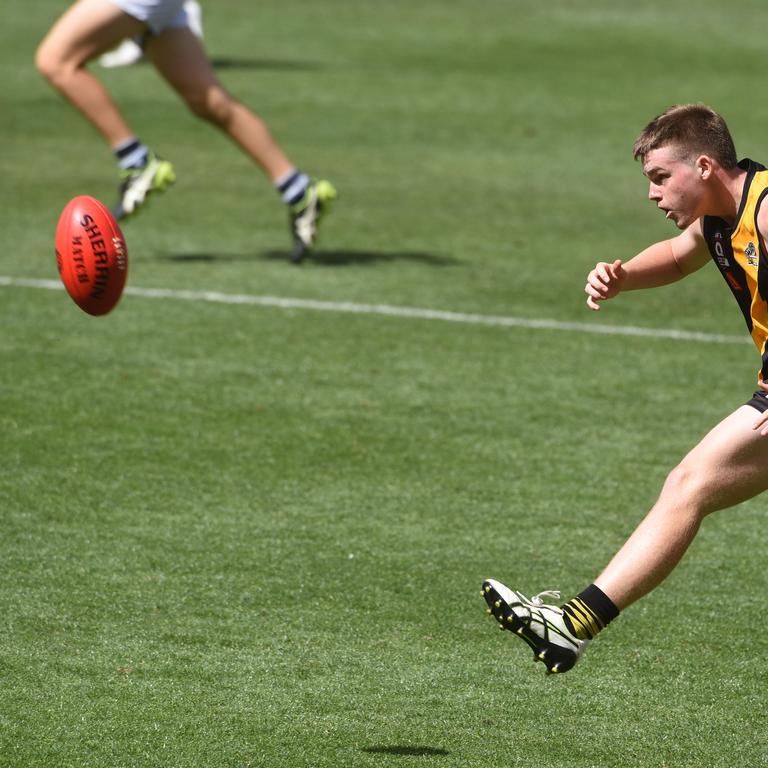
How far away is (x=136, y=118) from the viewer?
1633 cm

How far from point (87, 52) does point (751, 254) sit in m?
6.70

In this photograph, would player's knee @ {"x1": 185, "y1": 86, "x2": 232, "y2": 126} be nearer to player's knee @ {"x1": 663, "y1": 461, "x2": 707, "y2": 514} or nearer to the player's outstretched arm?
the player's outstretched arm

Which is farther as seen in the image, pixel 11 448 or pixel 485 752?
pixel 11 448

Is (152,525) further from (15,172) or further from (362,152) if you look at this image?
(362,152)

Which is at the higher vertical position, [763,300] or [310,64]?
[763,300]

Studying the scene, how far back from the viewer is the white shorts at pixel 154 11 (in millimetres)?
10281

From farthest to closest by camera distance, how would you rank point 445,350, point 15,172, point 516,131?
point 516,131
point 15,172
point 445,350

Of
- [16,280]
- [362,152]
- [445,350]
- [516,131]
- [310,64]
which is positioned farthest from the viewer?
[310,64]

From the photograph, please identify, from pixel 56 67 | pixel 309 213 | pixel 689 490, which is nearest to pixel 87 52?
pixel 56 67

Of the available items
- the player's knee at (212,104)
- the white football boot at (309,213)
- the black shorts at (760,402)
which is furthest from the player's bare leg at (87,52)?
the black shorts at (760,402)

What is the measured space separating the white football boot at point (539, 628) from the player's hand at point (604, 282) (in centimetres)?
100

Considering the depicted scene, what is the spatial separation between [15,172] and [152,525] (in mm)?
7704

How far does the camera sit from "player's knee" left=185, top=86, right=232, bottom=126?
10641 millimetres

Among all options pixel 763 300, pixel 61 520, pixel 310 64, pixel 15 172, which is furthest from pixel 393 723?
pixel 310 64
